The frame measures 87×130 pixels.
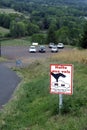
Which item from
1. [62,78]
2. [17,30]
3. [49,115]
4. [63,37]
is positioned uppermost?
[62,78]

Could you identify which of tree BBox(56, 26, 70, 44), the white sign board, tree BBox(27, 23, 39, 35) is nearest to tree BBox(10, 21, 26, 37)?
tree BBox(27, 23, 39, 35)

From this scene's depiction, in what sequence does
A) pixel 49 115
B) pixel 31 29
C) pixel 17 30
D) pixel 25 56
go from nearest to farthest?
pixel 49 115, pixel 25 56, pixel 17 30, pixel 31 29

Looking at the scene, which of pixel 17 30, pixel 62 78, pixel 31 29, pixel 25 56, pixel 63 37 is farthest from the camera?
pixel 31 29

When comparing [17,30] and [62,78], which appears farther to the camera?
[17,30]

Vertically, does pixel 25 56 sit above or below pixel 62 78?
below

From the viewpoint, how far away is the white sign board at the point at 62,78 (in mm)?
12531

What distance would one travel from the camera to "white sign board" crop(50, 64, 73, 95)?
1253 centimetres

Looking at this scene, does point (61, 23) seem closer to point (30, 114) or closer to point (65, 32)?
point (65, 32)

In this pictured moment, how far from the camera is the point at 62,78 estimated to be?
1254 cm

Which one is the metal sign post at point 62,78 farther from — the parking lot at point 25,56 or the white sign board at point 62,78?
the parking lot at point 25,56

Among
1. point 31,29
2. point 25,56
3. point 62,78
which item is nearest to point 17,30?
point 31,29

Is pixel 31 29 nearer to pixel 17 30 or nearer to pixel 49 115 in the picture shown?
pixel 17 30

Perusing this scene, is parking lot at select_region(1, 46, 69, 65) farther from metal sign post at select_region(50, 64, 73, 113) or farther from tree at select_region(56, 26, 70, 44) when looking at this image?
tree at select_region(56, 26, 70, 44)

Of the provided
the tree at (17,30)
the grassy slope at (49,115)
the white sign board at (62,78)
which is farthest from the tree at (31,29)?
the white sign board at (62,78)
